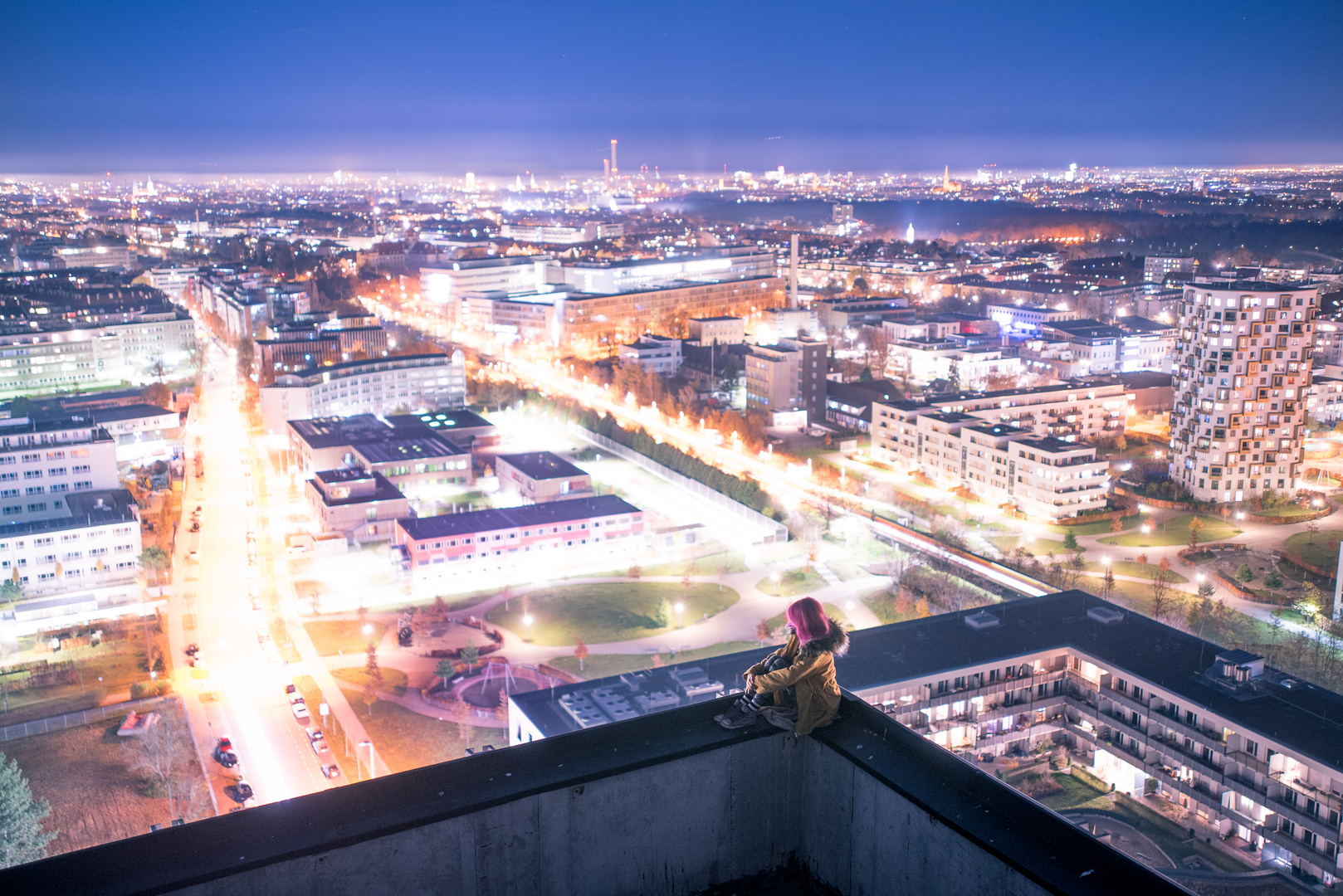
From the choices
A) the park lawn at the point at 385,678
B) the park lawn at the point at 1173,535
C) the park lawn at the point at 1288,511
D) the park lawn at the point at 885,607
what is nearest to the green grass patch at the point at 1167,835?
the park lawn at the point at 885,607

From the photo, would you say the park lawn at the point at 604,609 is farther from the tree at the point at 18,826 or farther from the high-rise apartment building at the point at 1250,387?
the high-rise apartment building at the point at 1250,387

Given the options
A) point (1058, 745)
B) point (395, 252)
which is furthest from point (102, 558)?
point (395, 252)

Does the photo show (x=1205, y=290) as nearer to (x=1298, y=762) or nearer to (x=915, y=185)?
(x=1298, y=762)

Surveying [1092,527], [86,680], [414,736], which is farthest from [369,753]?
[1092,527]

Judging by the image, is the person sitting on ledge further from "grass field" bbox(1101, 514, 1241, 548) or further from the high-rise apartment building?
the high-rise apartment building

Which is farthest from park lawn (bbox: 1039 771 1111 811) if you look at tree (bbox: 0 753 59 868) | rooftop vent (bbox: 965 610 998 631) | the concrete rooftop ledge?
tree (bbox: 0 753 59 868)

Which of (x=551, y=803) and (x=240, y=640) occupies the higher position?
(x=551, y=803)
